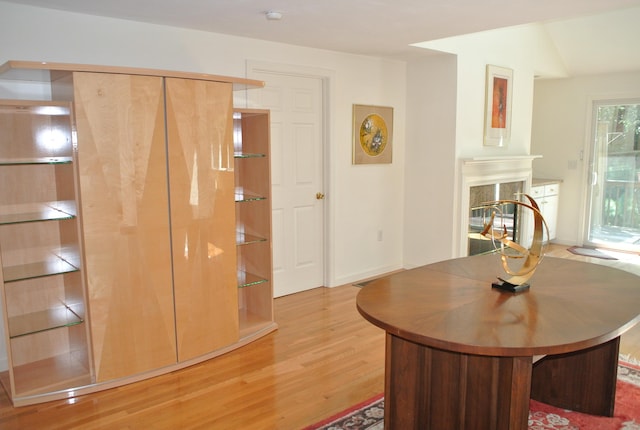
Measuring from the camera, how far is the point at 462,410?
2082 mm

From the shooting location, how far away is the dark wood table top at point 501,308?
181cm

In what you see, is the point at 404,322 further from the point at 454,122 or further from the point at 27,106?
the point at 454,122

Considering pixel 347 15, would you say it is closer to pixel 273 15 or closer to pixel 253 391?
pixel 273 15

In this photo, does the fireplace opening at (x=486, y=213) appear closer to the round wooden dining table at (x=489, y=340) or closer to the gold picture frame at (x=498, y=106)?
the gold picture frame at (x=498, y=106)

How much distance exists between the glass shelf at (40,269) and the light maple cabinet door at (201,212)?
656 mm

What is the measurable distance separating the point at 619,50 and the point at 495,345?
214 inches

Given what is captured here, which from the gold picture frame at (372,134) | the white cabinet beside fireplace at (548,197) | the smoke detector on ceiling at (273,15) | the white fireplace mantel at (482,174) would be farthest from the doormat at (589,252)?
the smoke detector on ceiling at (273,15)

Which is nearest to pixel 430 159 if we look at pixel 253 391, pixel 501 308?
pixel 253 391

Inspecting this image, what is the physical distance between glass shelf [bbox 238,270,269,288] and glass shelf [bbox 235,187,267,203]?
612 millimetres

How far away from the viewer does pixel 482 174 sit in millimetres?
5359

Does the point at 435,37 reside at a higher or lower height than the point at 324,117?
higher

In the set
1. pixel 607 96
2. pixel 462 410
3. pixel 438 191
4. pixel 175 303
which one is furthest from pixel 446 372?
pixel 607 96

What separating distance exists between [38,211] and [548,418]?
3.13 m

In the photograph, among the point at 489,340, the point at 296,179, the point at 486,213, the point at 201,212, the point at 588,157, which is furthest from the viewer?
the point at 588,157
